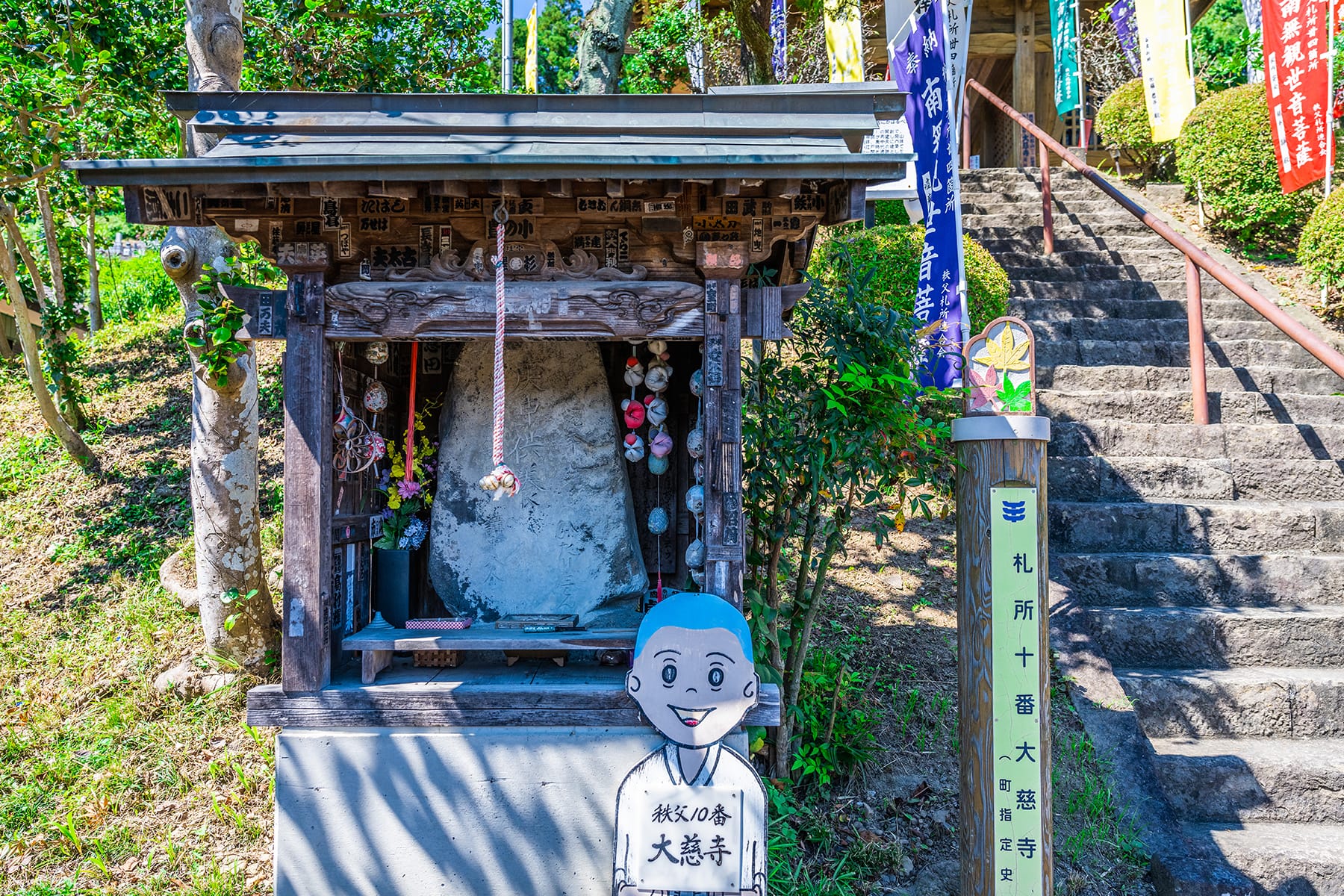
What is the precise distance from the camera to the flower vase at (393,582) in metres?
4.45

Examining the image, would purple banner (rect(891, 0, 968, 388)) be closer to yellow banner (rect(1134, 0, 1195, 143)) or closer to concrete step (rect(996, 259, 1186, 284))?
concrete step (rect(996, 259, 1186, 284))

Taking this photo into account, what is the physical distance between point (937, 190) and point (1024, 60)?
10626 mm

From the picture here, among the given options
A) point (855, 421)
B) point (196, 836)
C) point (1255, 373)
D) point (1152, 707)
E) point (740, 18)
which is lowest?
point (196, 836)

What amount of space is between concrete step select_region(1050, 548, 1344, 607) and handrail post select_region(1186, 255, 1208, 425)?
1347mm

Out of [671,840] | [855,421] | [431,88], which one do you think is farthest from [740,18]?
[671,840]

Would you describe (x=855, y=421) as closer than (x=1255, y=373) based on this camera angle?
Yes

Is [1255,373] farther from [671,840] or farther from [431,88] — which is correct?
[431,88]

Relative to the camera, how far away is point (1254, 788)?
13.8 ft

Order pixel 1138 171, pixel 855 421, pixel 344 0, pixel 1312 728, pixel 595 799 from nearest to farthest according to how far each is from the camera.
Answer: pixel 595 799
pixel 855 421
pixel 1312 728
pixel 344 0
pixel 1138 171

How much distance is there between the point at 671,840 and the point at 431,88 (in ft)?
28.3

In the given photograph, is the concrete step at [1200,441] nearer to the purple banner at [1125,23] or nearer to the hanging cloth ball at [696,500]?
the hanging cloth ball at [696,500]

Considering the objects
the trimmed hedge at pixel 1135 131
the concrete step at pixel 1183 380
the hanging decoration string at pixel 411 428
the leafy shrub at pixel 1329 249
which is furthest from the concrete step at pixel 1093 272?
the hanging decoration string at pixel 411 428

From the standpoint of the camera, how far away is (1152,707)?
455cm

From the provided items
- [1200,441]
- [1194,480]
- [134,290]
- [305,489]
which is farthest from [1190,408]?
[134,290]
